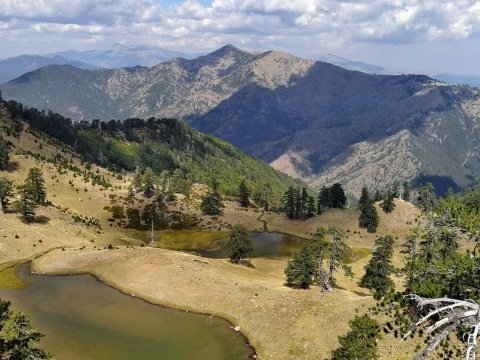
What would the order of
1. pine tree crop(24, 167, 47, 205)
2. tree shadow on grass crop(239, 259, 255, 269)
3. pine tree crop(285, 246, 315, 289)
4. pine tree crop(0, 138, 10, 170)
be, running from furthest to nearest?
pine tree crop(0, 138, 10, 170) < pine tree crop(24, 167, 47, 205) < tree shadow on grass crop(239, 259, 255, 269) < pine tree crop(285, 246, 315, 289)

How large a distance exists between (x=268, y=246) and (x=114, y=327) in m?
95.5

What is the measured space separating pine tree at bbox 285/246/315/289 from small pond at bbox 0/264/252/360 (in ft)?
72.7

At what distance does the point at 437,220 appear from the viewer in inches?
1173

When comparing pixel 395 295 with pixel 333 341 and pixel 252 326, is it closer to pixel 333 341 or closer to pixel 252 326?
pixel 333 341

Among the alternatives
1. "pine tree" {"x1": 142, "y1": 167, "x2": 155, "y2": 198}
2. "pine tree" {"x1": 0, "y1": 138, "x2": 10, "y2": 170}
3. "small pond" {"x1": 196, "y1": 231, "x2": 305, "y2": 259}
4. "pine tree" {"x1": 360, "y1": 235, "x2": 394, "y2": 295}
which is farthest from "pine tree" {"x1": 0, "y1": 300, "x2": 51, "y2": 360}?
"pine tree" {"x1": 0, "y1": 138, "x2": 10, "y2": 170}

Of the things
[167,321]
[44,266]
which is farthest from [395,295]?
[44,266]

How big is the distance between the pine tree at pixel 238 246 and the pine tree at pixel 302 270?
75.9 feet

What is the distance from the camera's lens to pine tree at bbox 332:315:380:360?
4475 centimetres

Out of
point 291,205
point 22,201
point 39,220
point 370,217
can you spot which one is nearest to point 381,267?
point 370,217

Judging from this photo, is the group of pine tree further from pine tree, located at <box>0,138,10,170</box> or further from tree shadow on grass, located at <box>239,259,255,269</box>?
tree shadow on grass, located at <box>239,259,255,269</box>

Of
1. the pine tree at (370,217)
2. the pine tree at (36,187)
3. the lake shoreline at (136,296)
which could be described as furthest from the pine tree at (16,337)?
the pine tree at (370,217)

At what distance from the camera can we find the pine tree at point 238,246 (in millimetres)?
110938

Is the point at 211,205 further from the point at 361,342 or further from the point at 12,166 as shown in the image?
the point at 361,342

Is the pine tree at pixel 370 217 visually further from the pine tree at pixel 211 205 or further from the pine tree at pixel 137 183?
the pine tree at pixel 137 183
